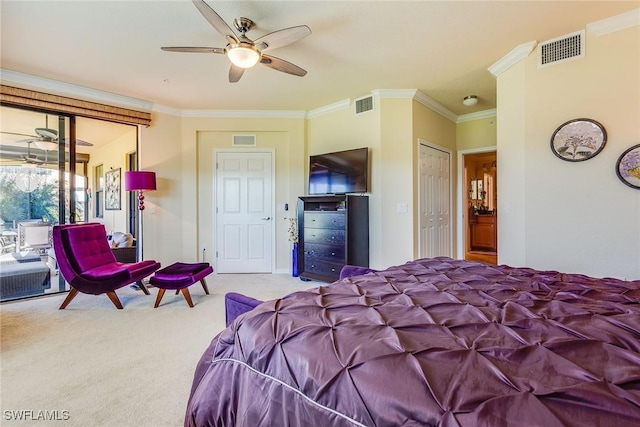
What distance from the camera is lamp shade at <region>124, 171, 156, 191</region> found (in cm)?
402

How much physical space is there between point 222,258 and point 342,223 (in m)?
2.21

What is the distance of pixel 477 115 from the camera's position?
4941mm

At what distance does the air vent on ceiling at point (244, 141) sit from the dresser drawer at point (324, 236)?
173 centimetres

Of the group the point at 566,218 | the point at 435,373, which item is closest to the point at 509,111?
the point at 566,218

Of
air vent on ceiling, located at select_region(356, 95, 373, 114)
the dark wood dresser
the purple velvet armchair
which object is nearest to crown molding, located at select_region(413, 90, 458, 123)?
air vent on ceiling, located at select_region(356, 95, 373, 114)

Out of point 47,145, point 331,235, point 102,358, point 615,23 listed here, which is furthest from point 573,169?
point 47,145

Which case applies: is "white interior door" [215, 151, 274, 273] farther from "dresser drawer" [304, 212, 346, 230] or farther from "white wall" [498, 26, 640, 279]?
"white wall" [498, 26, 640, 279]

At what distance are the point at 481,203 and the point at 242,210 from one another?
592 cm

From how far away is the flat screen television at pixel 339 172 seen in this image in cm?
405

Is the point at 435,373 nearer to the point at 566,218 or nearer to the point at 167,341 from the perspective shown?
the point at 167,341

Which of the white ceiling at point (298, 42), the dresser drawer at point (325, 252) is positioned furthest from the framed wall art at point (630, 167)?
the dresser drawer at point (325, 252)

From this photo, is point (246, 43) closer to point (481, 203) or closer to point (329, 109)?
point (329, 109)

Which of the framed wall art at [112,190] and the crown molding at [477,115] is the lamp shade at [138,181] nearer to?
the framed wall art at [112,190]

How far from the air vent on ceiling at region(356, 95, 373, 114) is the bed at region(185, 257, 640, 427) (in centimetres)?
337
